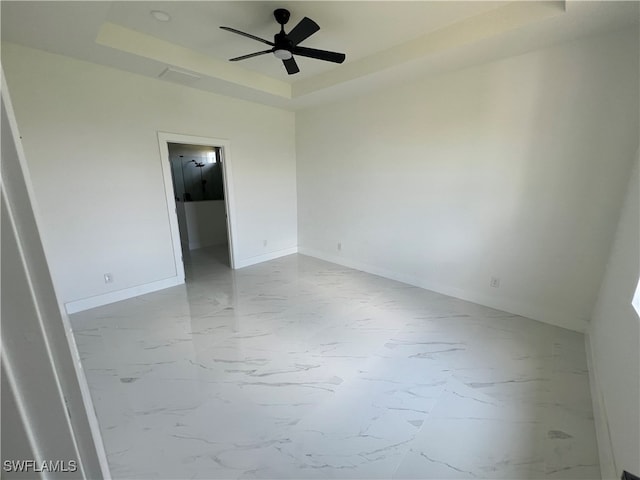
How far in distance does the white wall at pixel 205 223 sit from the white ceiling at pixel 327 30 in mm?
3146

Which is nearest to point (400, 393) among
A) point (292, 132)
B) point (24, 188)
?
point (24, 188)

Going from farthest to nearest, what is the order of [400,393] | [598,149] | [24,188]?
[598,149] < [400,393] < [24,188]

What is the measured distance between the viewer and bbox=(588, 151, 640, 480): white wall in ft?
4.25

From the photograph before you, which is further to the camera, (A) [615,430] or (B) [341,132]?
(B) [341,132]

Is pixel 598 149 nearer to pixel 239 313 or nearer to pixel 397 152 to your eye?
pixel 397 152

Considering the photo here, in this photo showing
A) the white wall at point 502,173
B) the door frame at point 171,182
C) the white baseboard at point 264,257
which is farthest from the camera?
the white baseboard at point 264,257

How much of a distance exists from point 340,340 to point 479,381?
1.15 metres

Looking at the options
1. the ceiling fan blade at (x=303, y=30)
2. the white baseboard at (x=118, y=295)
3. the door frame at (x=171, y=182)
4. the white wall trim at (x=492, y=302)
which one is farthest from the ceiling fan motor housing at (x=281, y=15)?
the white baseboard at (x=118, y=295)

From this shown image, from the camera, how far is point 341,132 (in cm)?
437

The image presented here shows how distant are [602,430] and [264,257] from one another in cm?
441

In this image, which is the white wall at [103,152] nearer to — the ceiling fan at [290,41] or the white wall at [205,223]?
the ceiling fan at [290,41]

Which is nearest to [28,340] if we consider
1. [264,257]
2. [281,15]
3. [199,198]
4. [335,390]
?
[335,390]

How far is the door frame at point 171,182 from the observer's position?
3.61m

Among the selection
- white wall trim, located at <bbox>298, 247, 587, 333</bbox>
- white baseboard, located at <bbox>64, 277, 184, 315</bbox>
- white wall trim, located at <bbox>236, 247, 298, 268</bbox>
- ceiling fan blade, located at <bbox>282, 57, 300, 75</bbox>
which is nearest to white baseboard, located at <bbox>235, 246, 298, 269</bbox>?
white wall trim, located at <bbox>236, 247, 298, 268</bbox>
